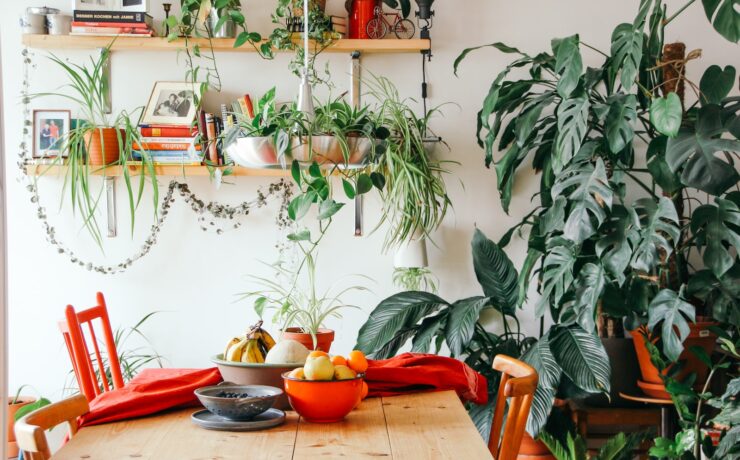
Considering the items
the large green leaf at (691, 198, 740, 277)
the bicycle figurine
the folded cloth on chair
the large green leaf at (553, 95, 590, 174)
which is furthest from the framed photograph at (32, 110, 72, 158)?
the large green leaf at (691, 198, 740, 277)

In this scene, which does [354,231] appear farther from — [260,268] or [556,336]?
[556,336]

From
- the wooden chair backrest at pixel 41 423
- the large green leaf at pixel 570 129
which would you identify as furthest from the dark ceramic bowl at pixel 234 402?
the large green leaf at pixel 570 129

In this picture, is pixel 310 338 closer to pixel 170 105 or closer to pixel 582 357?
pixel 582 357

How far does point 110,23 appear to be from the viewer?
12.4 feet

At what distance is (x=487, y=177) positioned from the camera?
403 cm

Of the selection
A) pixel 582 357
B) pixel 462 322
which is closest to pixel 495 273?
pixel 462 322

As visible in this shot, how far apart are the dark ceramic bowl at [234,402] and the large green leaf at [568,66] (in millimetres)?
1809

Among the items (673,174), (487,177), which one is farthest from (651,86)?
(487,177)

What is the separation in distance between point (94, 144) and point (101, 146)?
4 centimetres

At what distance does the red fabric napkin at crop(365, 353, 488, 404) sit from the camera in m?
2.43

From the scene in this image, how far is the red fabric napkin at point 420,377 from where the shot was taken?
243 centimetres

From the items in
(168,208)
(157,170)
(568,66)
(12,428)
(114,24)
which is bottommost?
(12,428)

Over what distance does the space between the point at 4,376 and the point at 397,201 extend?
199 centimetres

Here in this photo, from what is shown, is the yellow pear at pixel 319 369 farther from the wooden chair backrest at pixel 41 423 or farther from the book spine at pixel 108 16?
the book spine at pixel 108 16
